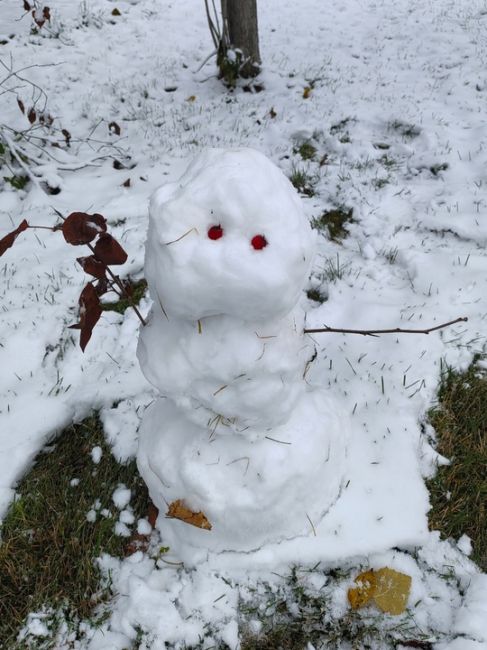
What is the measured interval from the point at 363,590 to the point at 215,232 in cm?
156

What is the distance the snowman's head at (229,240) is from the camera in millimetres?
1266

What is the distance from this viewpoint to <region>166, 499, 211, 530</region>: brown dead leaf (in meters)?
1.83

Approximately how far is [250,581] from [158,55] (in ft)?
22.8

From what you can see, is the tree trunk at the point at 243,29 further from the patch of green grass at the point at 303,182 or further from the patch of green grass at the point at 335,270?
the patch of green grass at the point at 335,270

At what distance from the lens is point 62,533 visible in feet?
6.79

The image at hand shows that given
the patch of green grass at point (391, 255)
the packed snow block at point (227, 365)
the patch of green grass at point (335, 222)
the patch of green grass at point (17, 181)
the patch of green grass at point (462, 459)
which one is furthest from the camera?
the patch of green grass at point (17, 181)

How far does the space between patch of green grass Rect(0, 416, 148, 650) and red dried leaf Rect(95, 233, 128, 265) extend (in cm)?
120

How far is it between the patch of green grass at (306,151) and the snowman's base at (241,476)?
3.20 metres

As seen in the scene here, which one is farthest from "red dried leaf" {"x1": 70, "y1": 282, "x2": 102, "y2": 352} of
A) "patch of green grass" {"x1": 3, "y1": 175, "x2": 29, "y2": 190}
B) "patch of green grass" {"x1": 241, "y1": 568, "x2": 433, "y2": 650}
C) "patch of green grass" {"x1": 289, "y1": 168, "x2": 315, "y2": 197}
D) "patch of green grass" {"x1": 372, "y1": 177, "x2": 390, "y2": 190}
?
"patch of green grass" {"x1": 3, "y1": 175, "x2": 29, "y2": 190}

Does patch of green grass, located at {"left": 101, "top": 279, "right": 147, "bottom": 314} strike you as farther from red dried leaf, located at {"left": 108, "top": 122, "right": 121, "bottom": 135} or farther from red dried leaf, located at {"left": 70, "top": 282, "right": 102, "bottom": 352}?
red dried leaf, located at {"left": 108, "top": 122, "right": 121, "bottom": 135}

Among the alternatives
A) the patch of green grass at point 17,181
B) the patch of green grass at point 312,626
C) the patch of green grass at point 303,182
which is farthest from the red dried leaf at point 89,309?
the patch of green grass at point 17,181

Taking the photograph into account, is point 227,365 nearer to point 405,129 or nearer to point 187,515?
point 187,515

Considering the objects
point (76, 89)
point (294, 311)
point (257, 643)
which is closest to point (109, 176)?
point (76, 89)

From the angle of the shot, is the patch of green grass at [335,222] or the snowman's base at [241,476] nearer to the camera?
the snowman's base at [241,476]
